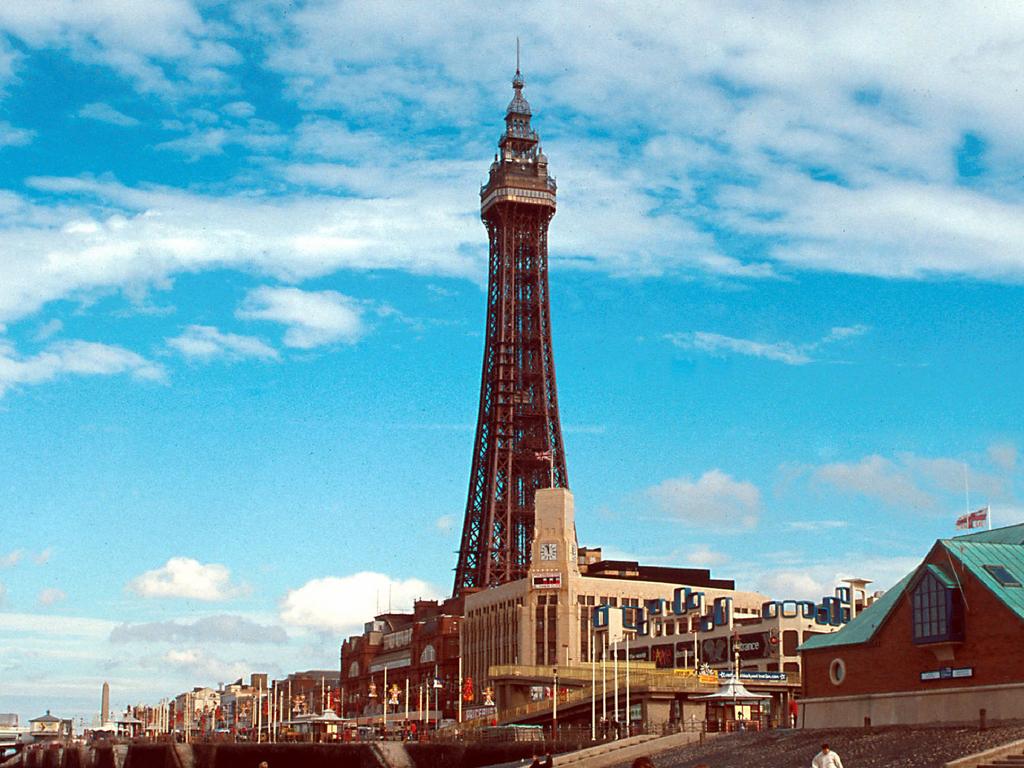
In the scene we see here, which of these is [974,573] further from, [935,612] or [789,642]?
[789,642]

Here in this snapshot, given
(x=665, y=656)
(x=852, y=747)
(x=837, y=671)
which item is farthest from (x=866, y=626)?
(x=665, y=656)

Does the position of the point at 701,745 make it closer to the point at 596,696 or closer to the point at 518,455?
the point at 596,696

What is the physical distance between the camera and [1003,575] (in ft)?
199

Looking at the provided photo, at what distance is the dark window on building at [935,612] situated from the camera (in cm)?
6050

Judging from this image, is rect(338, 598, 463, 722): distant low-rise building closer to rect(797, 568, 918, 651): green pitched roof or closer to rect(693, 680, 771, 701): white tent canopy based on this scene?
rect(693, 680, 771, 701): white tent canopy

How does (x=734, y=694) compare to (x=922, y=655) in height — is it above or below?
below

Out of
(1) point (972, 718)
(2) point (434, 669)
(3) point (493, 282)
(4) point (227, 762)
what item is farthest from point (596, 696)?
(3) point (493, 282)

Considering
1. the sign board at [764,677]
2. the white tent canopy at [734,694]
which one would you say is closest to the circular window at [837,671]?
the white tent canopy at [734,694]

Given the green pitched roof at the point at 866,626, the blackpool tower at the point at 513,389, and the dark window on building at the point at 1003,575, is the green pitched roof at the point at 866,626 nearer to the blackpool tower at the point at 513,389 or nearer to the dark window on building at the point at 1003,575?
the dark window on building at the point at 1003,575

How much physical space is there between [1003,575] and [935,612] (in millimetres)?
3044

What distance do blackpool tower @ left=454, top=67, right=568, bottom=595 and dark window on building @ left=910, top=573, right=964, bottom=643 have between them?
104200 mm

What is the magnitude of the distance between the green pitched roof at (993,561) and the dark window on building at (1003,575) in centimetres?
17

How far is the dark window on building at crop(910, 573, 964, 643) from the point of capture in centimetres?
6050

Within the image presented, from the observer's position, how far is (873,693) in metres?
65.2
